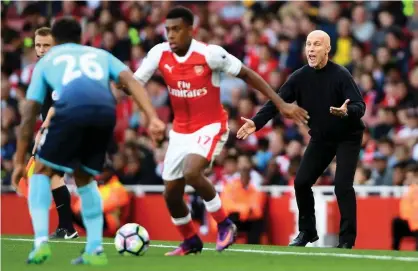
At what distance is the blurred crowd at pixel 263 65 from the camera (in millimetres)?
17188

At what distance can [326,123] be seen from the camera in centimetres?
1261

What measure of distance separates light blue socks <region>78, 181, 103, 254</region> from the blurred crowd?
7162mm

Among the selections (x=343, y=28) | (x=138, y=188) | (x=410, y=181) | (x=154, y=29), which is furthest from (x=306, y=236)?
(x=154, y=29)

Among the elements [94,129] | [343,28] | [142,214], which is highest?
[343,28]

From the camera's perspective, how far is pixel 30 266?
946 cm

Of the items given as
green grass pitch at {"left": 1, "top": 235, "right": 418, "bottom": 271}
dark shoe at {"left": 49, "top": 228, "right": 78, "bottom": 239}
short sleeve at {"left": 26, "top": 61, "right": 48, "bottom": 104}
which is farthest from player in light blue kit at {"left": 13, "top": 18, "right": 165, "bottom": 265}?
dark shoe at {"left": 49, "top": 228, "right": 78, "bottom": 239}

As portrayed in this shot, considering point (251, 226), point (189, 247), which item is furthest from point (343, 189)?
point (251, 226)

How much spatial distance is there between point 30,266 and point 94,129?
3.94ft

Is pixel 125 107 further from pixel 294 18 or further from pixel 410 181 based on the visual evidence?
pixel 410 181

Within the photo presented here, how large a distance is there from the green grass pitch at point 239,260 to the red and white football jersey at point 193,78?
1240 millimetres

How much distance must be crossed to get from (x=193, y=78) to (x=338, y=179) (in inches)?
104

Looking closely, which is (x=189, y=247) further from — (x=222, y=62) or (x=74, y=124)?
(x=74, y=124)

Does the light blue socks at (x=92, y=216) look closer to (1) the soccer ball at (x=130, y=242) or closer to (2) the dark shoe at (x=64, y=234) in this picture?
(1) the soccer ball at (x=130, y=242)

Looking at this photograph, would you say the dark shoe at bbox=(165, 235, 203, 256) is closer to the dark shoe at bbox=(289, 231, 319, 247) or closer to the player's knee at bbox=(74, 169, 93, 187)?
the player's knee at bbox=(74, 169, 93, 187)
